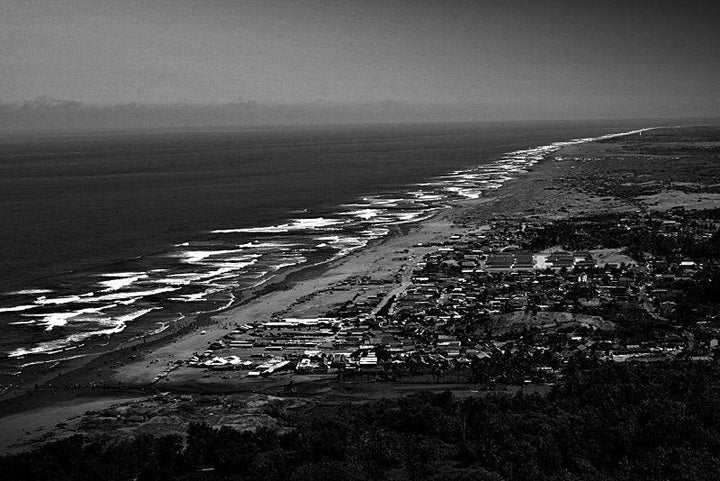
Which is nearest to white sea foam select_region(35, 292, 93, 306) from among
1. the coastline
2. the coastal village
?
the coastline

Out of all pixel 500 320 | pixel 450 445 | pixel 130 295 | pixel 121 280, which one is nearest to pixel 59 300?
pixel 130 295

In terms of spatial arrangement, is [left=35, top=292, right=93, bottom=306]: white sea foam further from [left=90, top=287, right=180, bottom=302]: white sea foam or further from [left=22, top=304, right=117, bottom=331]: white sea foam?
[left=22, top=304, right=117, bottom=331]: white sea foam

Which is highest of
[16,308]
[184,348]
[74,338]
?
[16,308]

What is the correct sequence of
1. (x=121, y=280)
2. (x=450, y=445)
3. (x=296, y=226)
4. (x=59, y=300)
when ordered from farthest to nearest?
(x=296, y=226), (x=121, y=280), (x=59, y=300), (x=450, y=445)

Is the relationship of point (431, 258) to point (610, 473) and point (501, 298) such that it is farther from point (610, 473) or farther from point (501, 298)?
point (610, 473)

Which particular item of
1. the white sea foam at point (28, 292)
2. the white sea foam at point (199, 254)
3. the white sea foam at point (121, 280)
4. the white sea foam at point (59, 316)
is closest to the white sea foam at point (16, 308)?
the white sea foam at point (59, 316)

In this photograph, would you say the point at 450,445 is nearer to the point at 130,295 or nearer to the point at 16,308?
the point at 130,295

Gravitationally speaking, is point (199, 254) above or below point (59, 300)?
above
